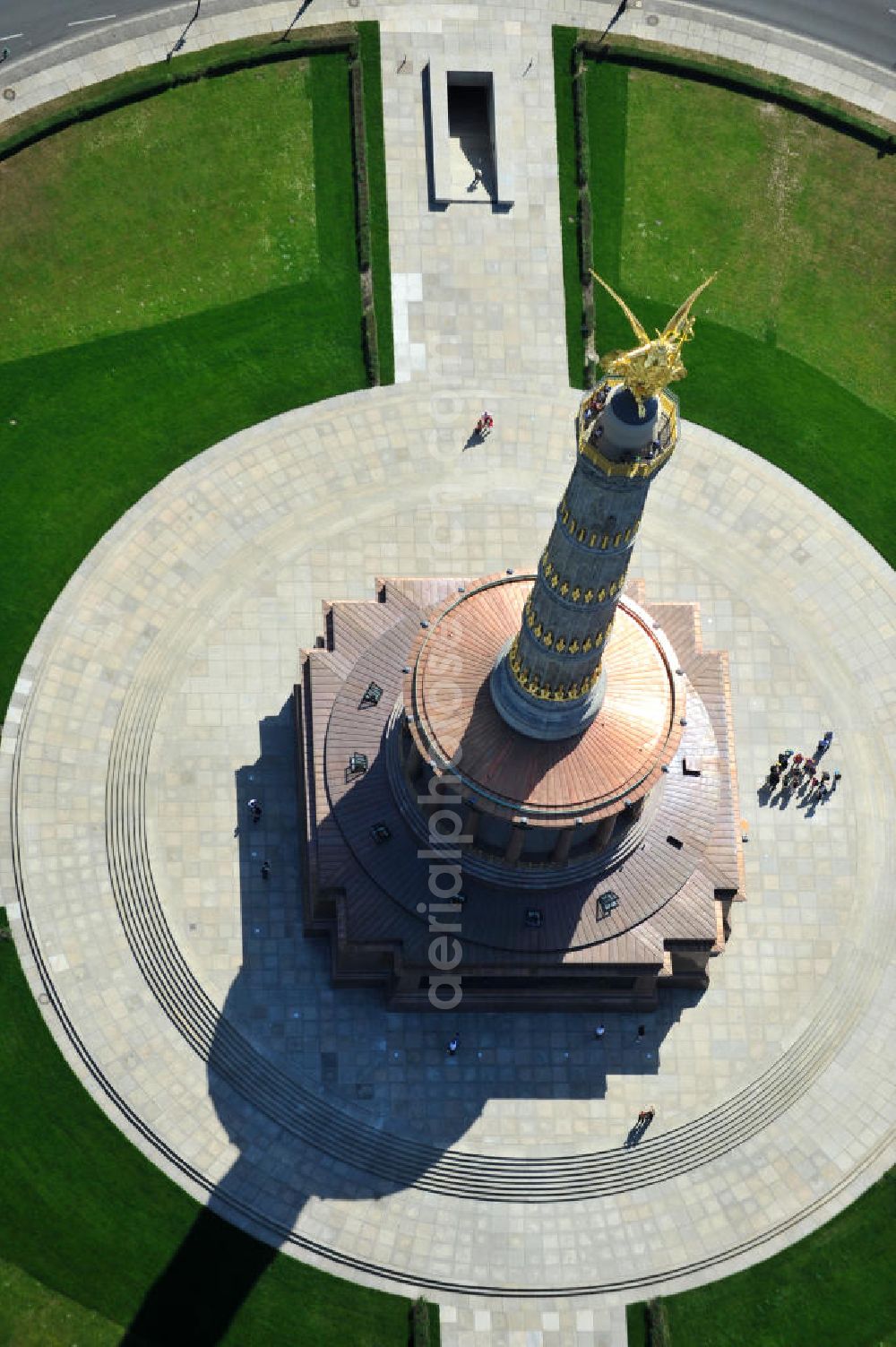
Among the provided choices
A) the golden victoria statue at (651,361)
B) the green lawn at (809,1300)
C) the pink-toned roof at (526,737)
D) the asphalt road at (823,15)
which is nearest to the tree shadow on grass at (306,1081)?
the green lawn at (809,1300)

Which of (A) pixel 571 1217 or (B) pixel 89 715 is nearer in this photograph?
(A) pixel 571 1217

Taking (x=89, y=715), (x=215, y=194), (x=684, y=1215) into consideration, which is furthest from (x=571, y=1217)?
(x=215, y=194)

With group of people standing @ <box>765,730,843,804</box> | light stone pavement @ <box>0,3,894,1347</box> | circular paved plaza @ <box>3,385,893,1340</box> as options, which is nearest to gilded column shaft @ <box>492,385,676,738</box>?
group of people standing @ <box>765,730,843,804</box>

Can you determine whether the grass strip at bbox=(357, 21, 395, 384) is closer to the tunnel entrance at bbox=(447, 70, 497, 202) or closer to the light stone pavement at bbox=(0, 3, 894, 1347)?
the light stone pavement at bbox=(0, 3, 894, 1347)

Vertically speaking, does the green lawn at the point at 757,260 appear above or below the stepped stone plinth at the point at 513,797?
above

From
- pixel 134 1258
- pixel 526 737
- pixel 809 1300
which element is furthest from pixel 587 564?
pixel 134 1258

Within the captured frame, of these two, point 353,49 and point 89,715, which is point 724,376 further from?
point 89,715

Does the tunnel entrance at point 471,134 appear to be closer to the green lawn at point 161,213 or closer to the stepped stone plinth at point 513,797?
the green lawn at point 161,213

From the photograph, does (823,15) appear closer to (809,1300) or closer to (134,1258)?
(809,1300)
